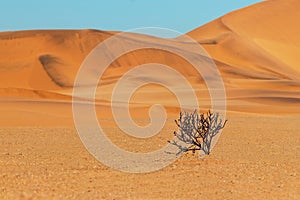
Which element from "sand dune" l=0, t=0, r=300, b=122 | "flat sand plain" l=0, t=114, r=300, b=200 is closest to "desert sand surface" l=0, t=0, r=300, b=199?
"flat sand plain" l=0, t=114, r=300, b=200

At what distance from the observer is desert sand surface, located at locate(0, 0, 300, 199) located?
11406 mm

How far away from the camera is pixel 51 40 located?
89.6m

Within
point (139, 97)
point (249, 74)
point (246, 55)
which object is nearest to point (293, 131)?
point (139, 97)

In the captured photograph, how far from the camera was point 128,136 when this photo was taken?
21797mm

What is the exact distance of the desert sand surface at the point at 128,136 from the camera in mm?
11406

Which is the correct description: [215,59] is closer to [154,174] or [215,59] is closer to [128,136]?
[128,136]

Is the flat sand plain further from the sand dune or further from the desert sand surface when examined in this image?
the sand dune

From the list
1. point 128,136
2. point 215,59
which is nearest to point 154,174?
point 128,136

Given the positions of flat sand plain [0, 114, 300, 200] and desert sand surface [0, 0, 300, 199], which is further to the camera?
desert sand surface [0, 0, 300, 199]

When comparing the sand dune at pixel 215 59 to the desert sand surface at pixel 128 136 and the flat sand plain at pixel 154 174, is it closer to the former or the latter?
the desert sand surface at pixel 128 136

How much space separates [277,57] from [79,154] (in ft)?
285

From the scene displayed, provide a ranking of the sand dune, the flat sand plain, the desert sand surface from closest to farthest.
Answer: the flat sand plain
the desert sand surface
the sand dune

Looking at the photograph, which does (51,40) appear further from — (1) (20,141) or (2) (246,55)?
(1) (20,141)

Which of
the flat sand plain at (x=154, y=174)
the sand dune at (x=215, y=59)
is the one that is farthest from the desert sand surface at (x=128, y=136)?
the sand dune at (x=215, y=59)
